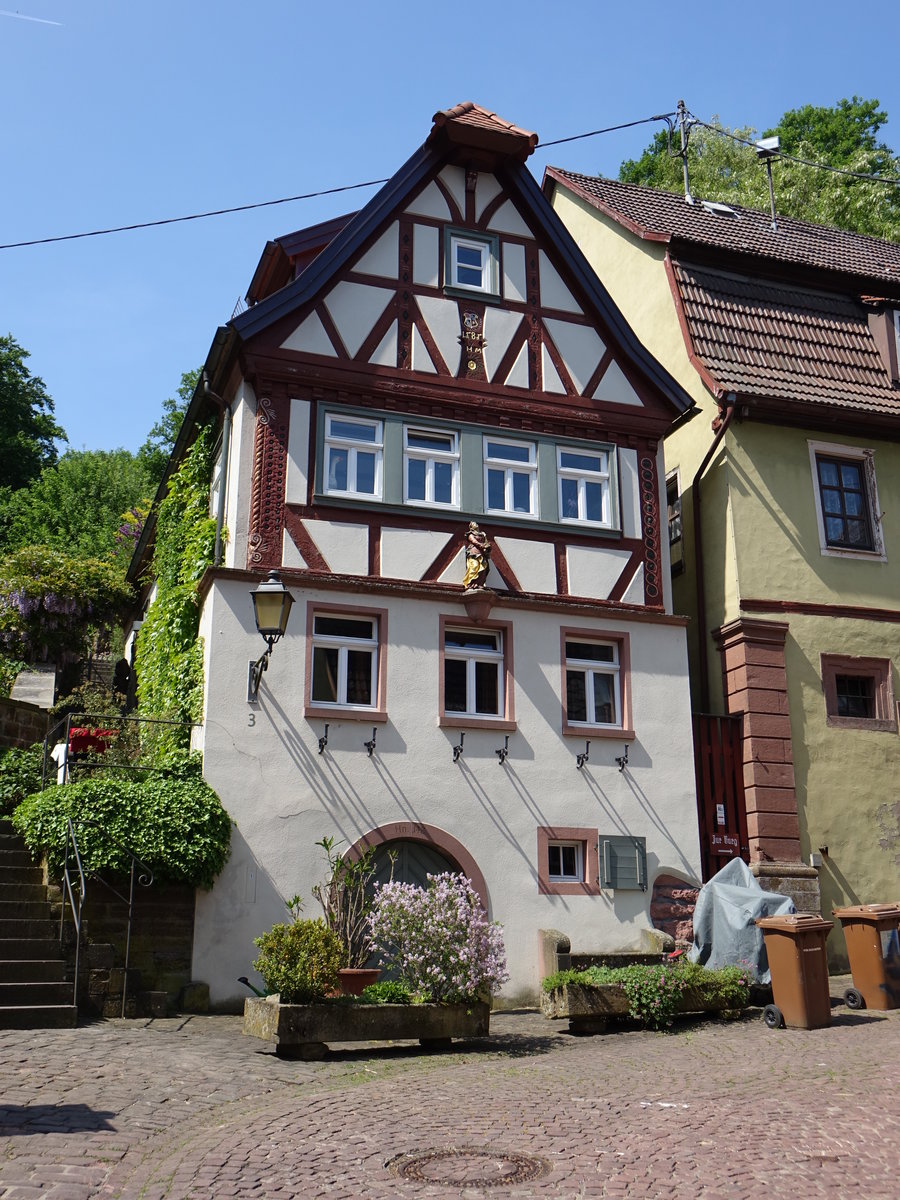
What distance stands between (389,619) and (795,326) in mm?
9163

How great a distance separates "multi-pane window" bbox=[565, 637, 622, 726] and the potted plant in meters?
3.45

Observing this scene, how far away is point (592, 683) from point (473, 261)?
20.7 ft

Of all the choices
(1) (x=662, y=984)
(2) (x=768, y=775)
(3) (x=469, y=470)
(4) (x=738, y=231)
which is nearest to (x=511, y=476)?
(3) (x=469, y=470)

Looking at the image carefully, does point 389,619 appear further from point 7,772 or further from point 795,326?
point 795,326

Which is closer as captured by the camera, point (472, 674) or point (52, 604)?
point (472, 674)

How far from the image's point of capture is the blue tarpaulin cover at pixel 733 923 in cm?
1420

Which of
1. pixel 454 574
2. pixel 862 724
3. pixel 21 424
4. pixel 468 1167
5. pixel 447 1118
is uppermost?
pixel 21 424

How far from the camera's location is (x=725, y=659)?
59.0 ft

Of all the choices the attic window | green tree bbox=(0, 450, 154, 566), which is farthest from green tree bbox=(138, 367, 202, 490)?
the attic window

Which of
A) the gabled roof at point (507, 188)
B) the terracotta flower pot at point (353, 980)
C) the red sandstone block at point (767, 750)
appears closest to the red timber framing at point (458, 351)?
the gabled roof at point (507, 188)

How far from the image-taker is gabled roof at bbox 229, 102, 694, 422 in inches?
696

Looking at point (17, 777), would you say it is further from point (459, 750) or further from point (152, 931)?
point (459, 750)

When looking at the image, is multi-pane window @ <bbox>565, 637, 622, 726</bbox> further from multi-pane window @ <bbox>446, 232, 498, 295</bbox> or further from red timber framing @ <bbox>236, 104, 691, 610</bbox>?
multi-pane window @ <bbox>446, 232, 498, 295</bbox>

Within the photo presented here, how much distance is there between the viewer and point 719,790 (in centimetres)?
1720
